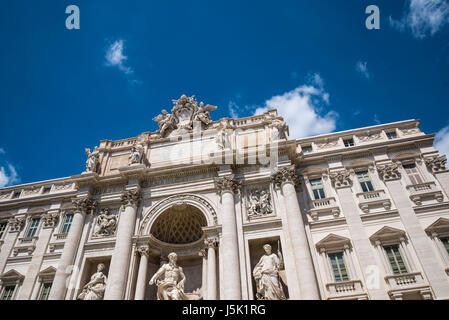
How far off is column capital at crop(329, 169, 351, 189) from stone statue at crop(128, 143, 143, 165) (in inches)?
555

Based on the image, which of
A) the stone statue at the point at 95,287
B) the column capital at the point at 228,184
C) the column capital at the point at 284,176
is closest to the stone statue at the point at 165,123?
the column capital at the point at 228,184

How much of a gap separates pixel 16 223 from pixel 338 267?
24232 millimetres

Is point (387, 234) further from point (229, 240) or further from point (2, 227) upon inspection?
point (2, 227)

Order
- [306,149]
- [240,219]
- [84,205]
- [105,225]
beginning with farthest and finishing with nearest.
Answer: [306,149]
[84,205]
[105,225]
[240,219]

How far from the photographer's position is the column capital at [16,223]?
988 inches

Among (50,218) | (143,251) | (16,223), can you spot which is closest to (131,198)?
(143,251)

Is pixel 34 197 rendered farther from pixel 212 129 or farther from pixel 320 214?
pixel 320 214

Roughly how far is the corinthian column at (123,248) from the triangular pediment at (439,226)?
1816 centimetres

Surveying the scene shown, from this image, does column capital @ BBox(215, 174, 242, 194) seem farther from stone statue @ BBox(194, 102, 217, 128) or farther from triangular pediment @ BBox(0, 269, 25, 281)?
triangular pediment @ BBox(0, 269, 25, 281)

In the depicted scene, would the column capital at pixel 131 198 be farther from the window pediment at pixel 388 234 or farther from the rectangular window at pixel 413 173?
the rectangular window at pixel 413 173

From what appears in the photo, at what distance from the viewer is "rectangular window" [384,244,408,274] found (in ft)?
57.9

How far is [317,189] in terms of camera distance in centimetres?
2186

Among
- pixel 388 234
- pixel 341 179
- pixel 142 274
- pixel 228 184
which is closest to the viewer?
pixel 388 234

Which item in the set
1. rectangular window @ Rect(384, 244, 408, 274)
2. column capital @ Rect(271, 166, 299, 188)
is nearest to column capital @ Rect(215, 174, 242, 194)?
column capital @ Rect(271, 166, 299, 188)
